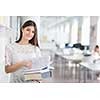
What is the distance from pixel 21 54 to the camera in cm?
208

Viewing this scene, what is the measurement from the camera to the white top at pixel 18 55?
2.07m

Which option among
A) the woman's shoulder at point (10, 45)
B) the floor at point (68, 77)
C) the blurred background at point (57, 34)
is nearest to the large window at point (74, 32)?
the blurred background at point (57, 34)

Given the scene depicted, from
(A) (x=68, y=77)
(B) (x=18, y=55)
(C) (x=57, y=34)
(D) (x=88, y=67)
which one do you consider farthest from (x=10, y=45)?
(D) (x=88, y=67)

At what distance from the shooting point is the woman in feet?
6.80

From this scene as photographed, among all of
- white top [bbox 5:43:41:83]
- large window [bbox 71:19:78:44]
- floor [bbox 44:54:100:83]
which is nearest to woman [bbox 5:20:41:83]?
white top [bbox 5:43:41:83]

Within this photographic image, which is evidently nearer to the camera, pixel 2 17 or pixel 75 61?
pixel 2 17

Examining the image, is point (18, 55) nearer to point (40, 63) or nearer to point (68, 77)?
point (40, 63)

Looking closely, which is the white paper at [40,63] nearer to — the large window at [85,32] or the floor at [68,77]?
the floor at [68,77]

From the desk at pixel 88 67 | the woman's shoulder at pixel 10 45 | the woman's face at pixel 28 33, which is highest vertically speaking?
the woman's face at pixel 28 33
